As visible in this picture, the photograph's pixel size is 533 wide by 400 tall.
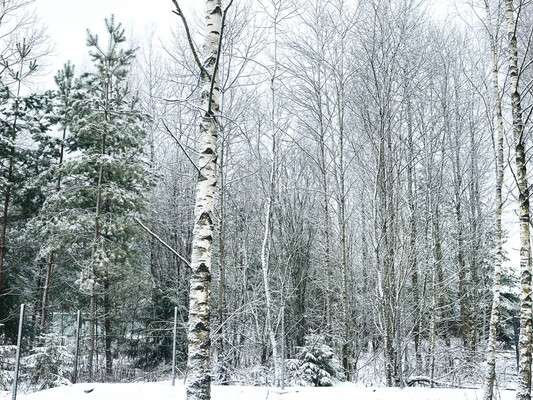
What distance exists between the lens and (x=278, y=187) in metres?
14.4

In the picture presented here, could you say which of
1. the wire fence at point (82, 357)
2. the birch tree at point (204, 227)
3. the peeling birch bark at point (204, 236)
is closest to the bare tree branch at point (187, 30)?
the birch tree at point (204, 227)

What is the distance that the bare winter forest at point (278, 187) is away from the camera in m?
9.15

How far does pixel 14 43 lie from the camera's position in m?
12.5

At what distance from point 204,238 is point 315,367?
21.7 ft

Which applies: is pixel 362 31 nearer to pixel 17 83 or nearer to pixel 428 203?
pixel 428 203

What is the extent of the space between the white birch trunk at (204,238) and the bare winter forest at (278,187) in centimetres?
338

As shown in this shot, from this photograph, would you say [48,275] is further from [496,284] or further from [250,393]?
[496,284]

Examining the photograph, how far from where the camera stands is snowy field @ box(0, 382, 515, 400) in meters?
6.51

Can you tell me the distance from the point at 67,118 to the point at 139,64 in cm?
738

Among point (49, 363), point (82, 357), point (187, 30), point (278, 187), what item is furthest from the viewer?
point (278, 187)

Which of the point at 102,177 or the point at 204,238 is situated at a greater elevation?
the point at 102,177

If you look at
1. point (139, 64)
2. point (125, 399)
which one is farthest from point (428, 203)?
point (139, 64)

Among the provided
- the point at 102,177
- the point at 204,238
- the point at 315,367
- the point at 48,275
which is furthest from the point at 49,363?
the point at 204,238

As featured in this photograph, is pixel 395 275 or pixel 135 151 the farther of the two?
pixel 135 151
